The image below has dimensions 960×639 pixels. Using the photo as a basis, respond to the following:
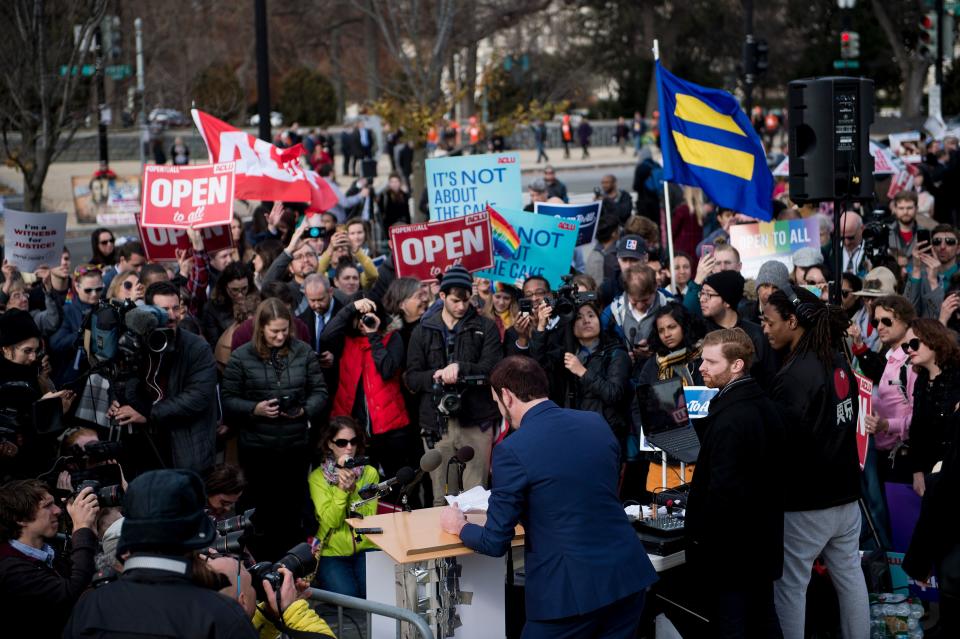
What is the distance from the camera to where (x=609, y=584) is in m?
5.55

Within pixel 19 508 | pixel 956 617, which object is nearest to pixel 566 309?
pixel 956 617

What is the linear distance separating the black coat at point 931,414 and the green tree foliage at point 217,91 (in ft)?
97.5

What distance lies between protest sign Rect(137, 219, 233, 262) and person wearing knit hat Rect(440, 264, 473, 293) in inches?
125

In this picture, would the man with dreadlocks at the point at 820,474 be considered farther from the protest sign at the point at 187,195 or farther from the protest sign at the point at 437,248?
the protest sign at the point at 187,195

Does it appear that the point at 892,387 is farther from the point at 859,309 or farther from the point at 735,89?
the point at 735,89

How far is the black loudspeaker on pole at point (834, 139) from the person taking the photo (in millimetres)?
8914

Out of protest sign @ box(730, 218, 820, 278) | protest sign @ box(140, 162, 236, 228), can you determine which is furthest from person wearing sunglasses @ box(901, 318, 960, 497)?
protest sign @ box(140, 162, 236, 228)

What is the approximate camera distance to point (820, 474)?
6.69 meters

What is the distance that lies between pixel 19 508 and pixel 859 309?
22.4 feet

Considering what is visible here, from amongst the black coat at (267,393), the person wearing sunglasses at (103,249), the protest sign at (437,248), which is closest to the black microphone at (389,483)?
the black coat at (267,393)

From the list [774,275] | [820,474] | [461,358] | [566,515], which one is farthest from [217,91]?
[566,515]

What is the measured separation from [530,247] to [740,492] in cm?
435

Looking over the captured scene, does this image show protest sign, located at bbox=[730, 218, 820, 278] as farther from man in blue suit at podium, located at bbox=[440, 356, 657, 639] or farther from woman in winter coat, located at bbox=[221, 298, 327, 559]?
man in blue suit at podium, located at bbox=[440, 356, 657, 639]

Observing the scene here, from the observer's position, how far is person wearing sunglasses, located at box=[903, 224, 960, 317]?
10.7m
